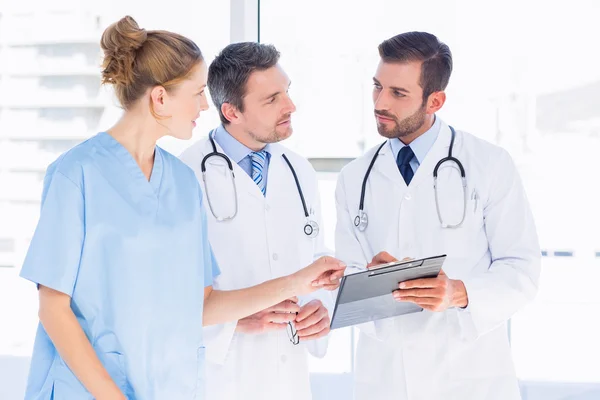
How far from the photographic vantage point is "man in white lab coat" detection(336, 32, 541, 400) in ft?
5.56

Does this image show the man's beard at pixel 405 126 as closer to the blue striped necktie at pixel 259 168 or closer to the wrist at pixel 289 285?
the blue striped necktie at pixel 259 168

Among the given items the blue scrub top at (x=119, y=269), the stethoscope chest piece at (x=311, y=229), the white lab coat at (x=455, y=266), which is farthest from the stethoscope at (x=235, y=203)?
the blue scrub top at (x=119, y=269)

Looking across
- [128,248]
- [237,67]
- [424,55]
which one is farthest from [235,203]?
[424,55]

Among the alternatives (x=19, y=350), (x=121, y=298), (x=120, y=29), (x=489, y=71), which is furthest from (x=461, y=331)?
(x=19, y=350)

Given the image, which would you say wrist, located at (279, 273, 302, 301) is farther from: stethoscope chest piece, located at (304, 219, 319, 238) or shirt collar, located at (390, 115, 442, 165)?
shirt collar, located at (390, 115, 442, 165)

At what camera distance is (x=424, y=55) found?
1882 millimetres

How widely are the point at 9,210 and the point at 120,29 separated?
2303mm

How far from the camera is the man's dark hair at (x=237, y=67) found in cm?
194

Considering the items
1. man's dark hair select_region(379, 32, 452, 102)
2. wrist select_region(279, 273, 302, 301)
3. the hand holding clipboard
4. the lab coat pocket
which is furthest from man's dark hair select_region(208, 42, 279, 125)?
the lab coat pocket

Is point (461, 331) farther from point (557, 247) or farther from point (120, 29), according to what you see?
point (557, 247)

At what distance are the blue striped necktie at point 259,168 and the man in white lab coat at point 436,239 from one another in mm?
243

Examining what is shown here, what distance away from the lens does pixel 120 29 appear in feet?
4.53

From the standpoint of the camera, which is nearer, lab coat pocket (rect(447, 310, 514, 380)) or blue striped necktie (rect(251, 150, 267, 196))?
lab coat pocket (rect(447, 310, 514, 380))

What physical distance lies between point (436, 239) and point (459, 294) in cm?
17
